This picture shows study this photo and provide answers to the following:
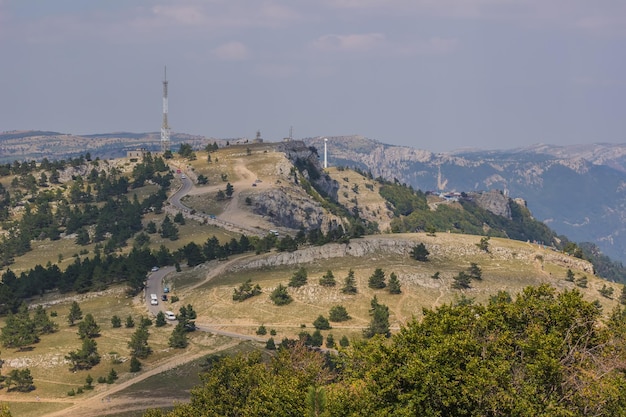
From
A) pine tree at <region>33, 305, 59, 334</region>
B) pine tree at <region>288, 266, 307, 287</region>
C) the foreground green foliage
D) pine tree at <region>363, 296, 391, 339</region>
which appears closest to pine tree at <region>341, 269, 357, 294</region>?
pine tree at <region>288, 266, 307, 287</region>

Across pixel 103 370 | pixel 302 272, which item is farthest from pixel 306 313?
pixel 103 370

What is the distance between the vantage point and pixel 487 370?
44906mm

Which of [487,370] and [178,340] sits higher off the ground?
[487,370]

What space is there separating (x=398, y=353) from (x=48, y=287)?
146497mm

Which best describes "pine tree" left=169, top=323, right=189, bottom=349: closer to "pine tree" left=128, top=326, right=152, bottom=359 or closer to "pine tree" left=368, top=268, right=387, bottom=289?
"pine tree" left=128, top=326, right=152, bottom=359

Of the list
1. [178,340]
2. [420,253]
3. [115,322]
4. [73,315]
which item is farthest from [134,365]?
[420,253]

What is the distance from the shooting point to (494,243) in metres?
183

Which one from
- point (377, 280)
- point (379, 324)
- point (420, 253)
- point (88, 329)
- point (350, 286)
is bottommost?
point (88, 329)

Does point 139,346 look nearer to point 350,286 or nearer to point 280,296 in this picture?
point 280,296

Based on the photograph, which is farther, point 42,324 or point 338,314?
point 338,314

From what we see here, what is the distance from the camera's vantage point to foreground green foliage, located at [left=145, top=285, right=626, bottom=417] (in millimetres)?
44750

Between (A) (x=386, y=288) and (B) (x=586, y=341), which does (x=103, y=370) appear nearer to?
(A) (x=386, y=288)

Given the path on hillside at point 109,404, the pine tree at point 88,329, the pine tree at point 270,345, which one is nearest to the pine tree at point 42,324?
the pine tree at point 88,329

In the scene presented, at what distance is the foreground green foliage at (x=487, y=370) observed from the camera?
147 ft
